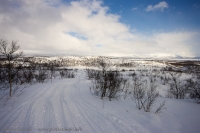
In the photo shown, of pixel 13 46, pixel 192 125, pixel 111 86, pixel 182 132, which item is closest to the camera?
pixel 182 132

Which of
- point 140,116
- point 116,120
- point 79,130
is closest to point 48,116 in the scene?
point 79,130

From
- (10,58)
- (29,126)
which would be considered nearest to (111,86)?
(29,126)

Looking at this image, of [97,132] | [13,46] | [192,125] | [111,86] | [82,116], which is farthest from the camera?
[111,86]

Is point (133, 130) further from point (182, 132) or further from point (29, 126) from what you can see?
point (29, 126)

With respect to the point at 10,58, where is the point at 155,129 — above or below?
below

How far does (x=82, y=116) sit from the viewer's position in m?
4.50

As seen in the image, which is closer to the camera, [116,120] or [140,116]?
[116,120]

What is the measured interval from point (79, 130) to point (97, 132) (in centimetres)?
66

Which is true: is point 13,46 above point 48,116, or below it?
above

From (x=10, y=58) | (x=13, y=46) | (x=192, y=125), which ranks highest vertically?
(x=13, y=46)

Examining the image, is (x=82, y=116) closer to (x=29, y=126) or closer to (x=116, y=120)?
(x=116, y=120)

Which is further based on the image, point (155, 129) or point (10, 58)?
point (10, 58)

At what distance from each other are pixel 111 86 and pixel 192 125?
5156 millimetres

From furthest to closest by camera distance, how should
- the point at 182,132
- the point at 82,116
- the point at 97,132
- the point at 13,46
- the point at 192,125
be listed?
the point at 13,46
the point at 82,116
the point at 192,125
the point at 182,132
the point at 97,132
